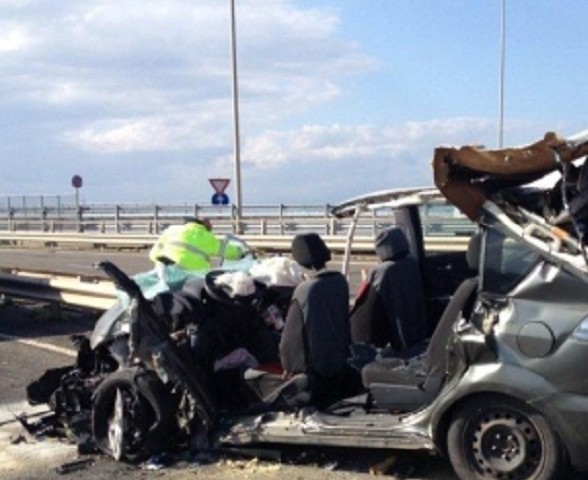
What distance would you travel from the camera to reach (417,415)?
18.2ft

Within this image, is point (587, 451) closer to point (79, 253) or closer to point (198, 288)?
point (198, 288)

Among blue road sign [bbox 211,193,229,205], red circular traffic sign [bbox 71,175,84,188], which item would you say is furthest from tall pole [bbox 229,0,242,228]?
red circular traffic sign [bbox 71,175,84,188]

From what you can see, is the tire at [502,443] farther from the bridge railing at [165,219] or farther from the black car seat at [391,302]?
the bridge railing at [165,219]

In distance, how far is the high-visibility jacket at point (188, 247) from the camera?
7.69 metres

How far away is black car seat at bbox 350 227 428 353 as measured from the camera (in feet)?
22.8

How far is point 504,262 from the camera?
5.28 metres

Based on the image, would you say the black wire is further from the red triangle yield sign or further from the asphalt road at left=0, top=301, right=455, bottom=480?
the red triangle yield sign

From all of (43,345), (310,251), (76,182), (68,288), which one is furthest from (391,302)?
(76,182)

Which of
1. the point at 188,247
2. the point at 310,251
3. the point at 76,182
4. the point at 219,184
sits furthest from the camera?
the point at 76,182

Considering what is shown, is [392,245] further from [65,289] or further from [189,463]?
[65,289]

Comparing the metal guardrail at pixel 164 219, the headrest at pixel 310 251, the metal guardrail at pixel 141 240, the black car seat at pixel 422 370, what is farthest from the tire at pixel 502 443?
the metal guardrail at pixel 164 219

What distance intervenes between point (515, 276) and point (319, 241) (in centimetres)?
159

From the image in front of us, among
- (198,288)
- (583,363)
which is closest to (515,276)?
(583,363)

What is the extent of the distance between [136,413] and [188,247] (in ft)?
5.59
